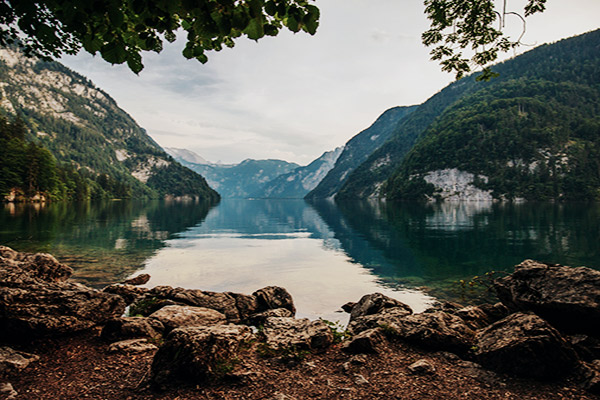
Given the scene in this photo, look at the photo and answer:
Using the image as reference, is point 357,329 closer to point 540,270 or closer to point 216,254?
point 540,270

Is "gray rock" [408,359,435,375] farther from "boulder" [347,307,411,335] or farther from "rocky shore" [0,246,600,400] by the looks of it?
"boulder" [347,307,411,335]

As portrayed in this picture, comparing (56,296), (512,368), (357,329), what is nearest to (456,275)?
(357,329)

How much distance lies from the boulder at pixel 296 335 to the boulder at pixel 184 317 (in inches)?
128

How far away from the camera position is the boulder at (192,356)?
6719mm

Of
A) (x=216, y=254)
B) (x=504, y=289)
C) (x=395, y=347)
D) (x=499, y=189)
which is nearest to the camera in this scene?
(x=395, y=347)

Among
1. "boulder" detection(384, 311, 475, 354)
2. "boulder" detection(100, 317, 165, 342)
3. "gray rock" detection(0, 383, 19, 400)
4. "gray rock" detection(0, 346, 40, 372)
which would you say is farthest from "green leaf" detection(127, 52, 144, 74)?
"boulder" detection(384, 311, 475, 354)

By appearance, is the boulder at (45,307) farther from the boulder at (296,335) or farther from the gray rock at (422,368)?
the gray rock at (422,368)

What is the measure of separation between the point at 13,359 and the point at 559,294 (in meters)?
14.5

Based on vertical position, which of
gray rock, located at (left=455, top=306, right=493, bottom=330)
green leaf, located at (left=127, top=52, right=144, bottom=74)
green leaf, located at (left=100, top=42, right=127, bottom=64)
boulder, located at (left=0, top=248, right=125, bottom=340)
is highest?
green leaf, located at (left=127, top=52, right=144, bottom=74)

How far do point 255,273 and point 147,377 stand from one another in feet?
63.3

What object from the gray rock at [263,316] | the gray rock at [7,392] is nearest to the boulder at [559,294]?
the gray rock at [263,316]

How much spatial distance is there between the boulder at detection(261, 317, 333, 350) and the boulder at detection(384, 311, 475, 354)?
2.11 metres

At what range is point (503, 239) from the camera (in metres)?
42.5

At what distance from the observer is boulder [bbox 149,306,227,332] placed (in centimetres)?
1142
